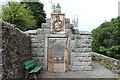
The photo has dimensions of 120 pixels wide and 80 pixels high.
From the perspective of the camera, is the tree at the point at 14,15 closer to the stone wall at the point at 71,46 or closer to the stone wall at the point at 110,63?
the stone wall at the point at 71,46

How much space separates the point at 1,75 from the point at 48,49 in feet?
14.8

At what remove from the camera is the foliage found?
9.05 meters

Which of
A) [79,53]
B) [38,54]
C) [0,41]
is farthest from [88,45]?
[0,41]

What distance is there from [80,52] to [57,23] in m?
2.08

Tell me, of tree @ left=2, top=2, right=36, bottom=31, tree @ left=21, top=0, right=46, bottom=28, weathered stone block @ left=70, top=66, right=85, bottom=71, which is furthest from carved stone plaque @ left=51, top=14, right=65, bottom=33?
tree @ left=21, top=0, right=46, bottom=28

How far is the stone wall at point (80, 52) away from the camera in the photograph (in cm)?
770

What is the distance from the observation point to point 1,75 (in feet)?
10.9

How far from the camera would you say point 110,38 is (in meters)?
10.3

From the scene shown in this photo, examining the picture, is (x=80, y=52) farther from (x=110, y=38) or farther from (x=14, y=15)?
(x=14, y=15)

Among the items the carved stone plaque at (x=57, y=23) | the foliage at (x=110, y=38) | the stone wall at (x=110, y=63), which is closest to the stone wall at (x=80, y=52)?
the carved stone plaque at (x=57, y=23)

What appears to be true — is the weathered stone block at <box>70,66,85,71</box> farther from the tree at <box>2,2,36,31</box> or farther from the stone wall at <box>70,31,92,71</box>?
the tree at <box>2,2,36,31</box>

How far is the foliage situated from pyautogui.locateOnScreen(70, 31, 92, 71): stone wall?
242 centimetres

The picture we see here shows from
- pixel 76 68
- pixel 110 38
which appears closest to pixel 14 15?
pixel 76 68

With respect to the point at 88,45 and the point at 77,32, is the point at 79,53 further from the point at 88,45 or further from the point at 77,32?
the point at 77,32
